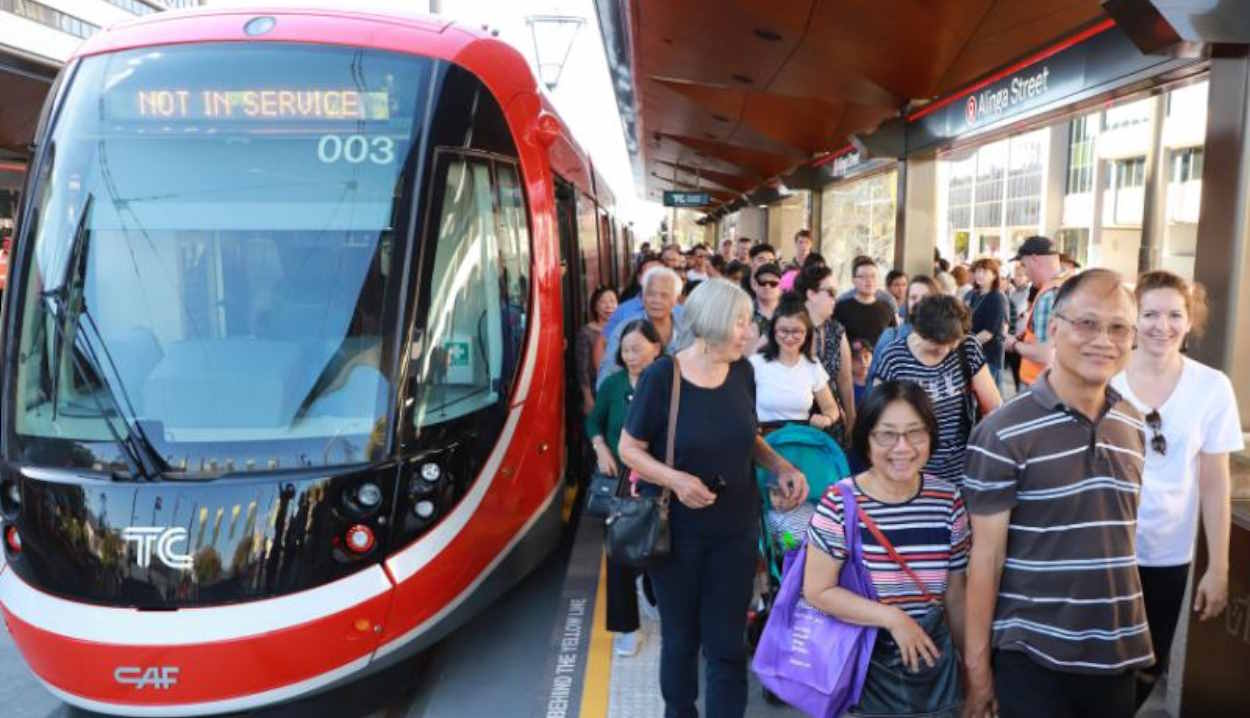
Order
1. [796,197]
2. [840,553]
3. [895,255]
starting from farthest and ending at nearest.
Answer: [796,197] < [895,255] < [840,553]

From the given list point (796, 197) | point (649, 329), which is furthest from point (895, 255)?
point (796, 197)

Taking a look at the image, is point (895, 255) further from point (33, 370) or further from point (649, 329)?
point (33, 370)

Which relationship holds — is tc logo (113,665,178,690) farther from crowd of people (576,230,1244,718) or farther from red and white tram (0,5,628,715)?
crowd of people (576,230,1244,718)

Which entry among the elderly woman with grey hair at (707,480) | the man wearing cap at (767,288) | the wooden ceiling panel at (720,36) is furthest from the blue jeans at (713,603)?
the wooden ceiling panel at (720,36)

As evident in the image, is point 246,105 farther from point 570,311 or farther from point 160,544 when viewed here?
point 570,311

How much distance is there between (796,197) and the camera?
28.1 metres

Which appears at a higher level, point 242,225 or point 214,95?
point 214,95

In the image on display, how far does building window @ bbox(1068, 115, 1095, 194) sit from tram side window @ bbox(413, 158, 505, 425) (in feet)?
202

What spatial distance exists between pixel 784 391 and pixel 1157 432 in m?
2.11

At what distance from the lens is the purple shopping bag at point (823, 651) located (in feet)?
8.57

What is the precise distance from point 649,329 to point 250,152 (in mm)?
2007

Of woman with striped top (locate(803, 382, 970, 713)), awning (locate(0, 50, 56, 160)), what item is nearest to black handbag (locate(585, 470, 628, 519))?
woman with striped top (locate(803, 382, 970, 713))

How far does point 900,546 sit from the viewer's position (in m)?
2.59

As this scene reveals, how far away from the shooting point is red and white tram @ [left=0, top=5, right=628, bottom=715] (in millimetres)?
3613
